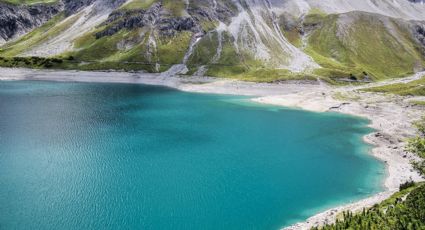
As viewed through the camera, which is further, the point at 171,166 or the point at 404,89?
the point at 404,89

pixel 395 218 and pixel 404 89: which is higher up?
pixel 404 89

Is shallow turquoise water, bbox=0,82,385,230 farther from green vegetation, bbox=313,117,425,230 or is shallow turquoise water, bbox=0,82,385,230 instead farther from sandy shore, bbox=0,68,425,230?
green vegetation, bbox=313,117,425,230

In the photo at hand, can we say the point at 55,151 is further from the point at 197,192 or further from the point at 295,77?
the point at 295,77

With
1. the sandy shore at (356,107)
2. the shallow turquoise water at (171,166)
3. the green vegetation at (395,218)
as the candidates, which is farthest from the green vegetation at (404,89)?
the green vegetation at (395,218)

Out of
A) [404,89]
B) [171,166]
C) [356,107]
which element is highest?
[404,89]

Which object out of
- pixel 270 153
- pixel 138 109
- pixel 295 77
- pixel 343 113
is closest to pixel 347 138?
pixel 270 153

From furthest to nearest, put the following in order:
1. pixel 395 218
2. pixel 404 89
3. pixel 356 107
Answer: pixel 404 89
pixel 356 107
pixel 395 218

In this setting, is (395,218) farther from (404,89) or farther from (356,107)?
(404,89)

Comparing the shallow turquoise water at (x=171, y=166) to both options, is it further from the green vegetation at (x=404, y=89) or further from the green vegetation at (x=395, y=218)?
the green vegetation at (x=404, y=89)

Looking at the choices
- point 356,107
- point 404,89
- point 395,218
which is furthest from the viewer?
point 404,89

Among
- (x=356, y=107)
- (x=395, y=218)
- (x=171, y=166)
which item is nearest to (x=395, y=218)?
(x=395, y=218)
